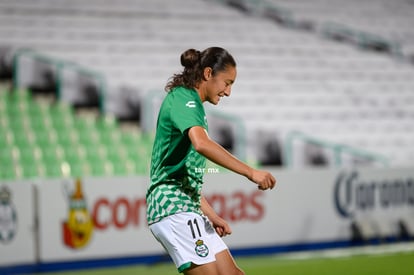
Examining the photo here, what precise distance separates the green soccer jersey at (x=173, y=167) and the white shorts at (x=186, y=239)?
0.15 ft

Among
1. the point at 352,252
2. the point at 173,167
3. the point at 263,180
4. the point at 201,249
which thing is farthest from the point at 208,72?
the point at 352,252

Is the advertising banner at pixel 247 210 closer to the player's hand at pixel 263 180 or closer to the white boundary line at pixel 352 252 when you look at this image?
the white boundary line at pixel 352 252

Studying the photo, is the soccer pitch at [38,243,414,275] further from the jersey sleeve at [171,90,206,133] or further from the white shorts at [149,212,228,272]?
the jersey sleeve at [171,90,206,133]

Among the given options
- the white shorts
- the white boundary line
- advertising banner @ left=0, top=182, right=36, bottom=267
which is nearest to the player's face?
the white shorts

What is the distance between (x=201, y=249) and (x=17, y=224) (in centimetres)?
697

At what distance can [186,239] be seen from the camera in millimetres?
4734

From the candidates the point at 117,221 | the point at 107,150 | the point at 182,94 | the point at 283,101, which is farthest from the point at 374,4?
the point at 182,94

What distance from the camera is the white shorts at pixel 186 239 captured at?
4.70 m

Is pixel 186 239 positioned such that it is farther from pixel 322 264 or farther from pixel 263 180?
pixel 322 264

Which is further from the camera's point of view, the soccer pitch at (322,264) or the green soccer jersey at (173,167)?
the soccer pitch at (322,264)

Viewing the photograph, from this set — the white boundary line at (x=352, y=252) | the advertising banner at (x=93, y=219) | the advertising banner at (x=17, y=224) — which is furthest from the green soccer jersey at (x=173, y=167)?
the white boundary line at (x=352, y=252)

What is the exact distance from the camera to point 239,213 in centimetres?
1299

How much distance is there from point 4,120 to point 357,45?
11475mm

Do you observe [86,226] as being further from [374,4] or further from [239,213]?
[374,4]
